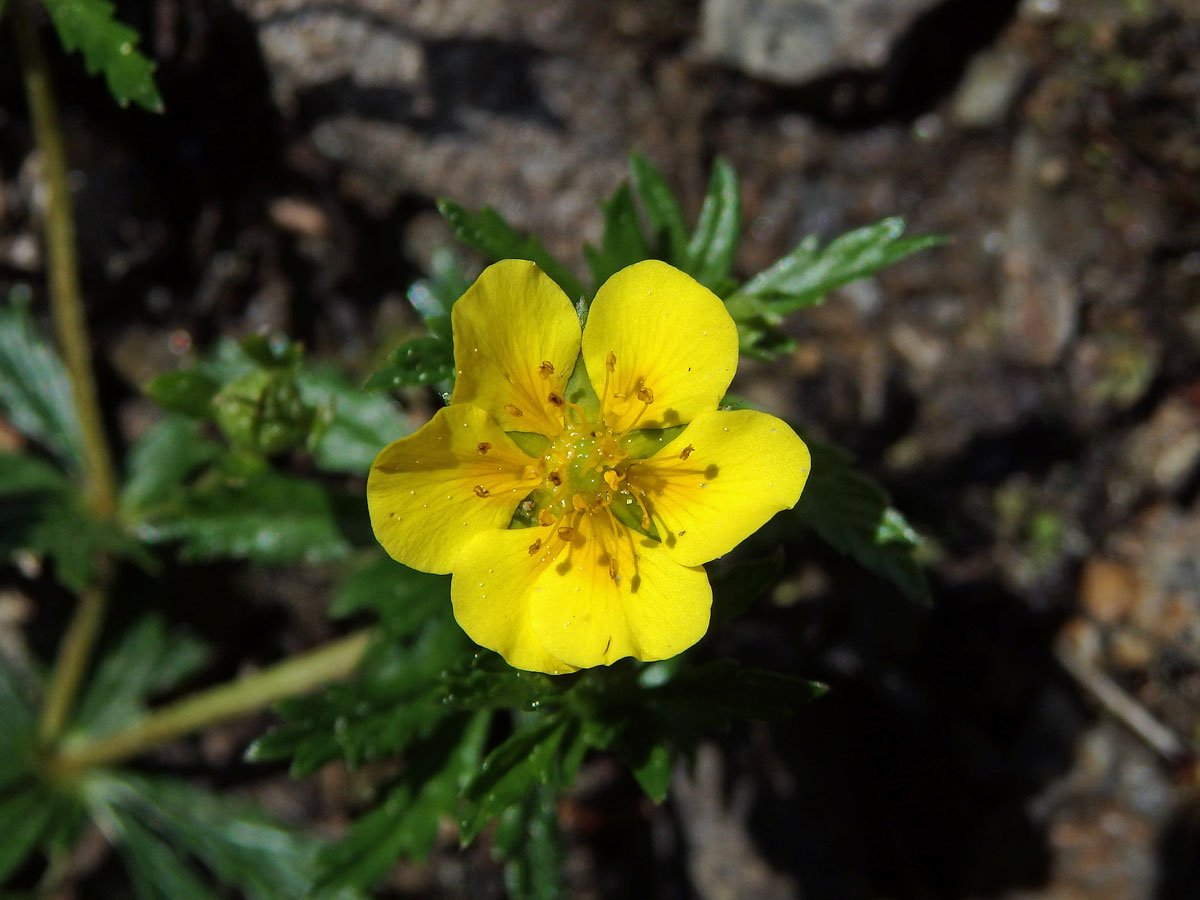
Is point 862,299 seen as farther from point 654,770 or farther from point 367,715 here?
point 367,715

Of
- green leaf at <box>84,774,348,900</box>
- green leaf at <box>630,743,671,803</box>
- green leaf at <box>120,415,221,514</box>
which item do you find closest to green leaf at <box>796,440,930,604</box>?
green leaf at <box>630,743,671,803</box>

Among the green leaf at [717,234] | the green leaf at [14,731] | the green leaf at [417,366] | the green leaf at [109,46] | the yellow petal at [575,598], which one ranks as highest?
the green leaf at [109,46]

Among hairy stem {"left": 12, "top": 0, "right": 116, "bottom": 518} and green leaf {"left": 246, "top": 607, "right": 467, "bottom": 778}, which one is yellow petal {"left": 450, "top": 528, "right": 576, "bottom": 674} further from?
hairy stem {"left": 12, "top": 0, "right": 116, "bottom": 518}

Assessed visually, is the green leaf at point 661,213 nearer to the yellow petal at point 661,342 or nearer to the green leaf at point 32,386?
the yellow petal at point 661,342

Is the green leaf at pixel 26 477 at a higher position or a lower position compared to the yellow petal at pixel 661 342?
lower

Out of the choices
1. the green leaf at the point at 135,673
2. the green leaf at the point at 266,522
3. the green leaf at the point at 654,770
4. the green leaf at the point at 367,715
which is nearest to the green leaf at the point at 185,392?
the green leaf at the point at 266,522

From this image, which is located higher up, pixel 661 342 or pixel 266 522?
pixel 661 342

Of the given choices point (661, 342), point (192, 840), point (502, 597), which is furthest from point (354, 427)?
point (192, 840)
